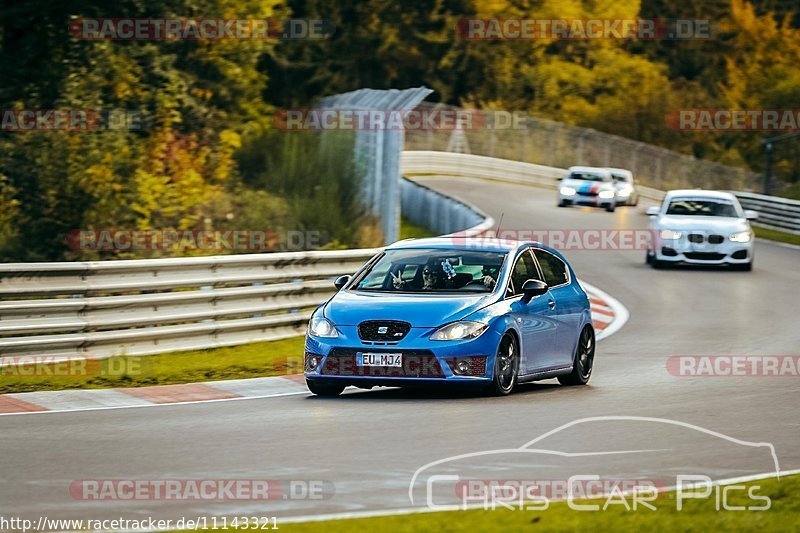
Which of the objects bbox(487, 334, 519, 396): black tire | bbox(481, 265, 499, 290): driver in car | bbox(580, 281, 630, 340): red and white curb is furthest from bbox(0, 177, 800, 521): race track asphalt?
bbox(580, 281, 630, 340): red and white curb

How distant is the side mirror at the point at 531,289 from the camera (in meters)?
14.2

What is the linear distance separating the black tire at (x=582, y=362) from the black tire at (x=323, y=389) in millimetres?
2476

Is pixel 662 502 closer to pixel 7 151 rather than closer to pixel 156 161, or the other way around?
pixel 7 151

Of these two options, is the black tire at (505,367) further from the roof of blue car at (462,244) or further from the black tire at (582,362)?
the black tire at (582,362)

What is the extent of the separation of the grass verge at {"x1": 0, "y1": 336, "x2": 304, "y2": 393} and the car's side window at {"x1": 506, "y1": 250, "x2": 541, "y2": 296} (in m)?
2.58

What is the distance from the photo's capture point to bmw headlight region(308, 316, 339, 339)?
532 inches

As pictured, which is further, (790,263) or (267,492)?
(790,263)

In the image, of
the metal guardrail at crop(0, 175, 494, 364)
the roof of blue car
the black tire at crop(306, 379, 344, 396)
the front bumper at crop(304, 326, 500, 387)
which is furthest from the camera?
the metal guardrail at crop(0, 175, 494, 364)

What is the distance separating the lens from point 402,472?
931cm

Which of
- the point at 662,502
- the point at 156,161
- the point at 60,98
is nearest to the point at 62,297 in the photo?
Answer: the point at 662,502

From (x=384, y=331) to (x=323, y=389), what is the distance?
2.85 ft

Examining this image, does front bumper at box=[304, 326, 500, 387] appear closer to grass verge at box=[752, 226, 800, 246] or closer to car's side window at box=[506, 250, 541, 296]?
car's side window at box=[506, 250, 541, 296]

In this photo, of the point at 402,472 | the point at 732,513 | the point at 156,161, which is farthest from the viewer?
the point at 156,161

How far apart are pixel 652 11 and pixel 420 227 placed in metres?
56.1
